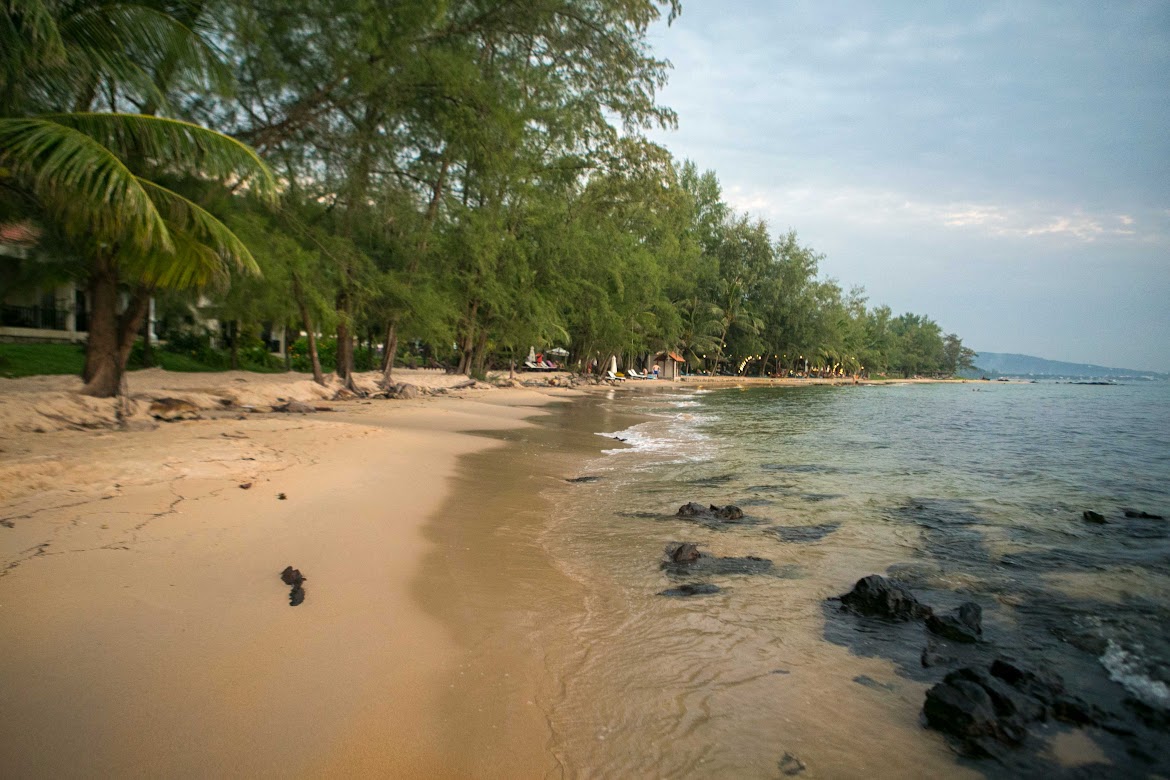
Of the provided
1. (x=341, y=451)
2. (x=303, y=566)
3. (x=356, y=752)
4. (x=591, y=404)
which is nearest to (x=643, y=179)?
(x=591, y=404)

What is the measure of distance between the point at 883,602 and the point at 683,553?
1.77 m

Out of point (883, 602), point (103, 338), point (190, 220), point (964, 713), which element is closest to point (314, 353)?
point (103, 338)

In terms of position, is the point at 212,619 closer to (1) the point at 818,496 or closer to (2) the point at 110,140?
(2) the point at 110,140

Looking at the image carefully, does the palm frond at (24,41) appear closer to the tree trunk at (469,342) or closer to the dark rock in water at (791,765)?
the dark rock in water at (791,765)

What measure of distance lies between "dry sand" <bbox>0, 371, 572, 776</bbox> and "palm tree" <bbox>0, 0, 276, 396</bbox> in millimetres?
2992

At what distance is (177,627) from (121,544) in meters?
1.53

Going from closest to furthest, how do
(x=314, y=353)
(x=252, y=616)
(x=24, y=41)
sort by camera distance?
(x=252, y=616)
(x=24, y=41)
(x=314, y=353)

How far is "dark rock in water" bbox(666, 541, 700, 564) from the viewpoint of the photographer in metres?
5.78

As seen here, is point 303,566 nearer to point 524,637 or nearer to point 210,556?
point 210,556

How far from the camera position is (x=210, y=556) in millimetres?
4691

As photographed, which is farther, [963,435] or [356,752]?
[963,435]

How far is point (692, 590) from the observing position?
5.11 metres

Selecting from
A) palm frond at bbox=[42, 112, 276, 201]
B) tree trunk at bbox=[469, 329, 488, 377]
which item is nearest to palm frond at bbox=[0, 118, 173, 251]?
palm frond at bbox=[42, 112, 276, 201]

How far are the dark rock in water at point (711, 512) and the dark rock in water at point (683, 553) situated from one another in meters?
1.47
